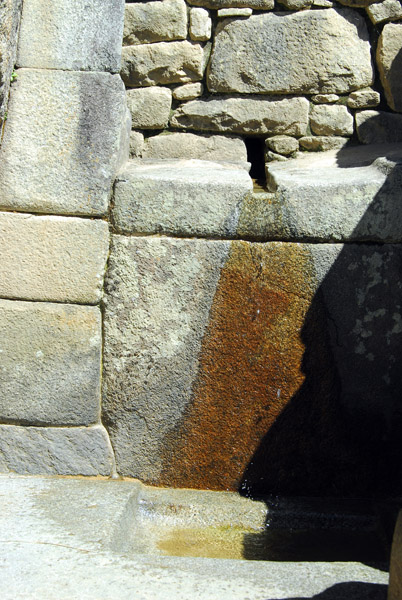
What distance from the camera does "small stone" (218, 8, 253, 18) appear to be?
3271mm

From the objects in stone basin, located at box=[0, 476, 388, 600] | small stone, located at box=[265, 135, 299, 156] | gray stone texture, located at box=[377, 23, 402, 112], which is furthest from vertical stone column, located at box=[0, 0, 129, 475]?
gray stone texture, located at box=[377, 23, 402, 112]

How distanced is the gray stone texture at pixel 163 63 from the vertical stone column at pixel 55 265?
68 centimetres

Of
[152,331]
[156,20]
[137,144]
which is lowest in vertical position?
[152,331]

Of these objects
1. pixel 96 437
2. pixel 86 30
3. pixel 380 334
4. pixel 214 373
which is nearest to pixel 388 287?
pixel 380 334

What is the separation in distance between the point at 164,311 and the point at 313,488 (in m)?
0.95

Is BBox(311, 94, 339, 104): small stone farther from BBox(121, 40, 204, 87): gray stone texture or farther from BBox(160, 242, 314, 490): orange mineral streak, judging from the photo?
BBox(160, 242, 314, 490): orange mineral streak

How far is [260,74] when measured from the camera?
3295 millimetres

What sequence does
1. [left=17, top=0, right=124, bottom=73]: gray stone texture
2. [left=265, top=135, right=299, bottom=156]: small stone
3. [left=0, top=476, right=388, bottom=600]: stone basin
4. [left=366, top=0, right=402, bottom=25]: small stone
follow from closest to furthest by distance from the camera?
[left=0, top=476, right=388, bottom=600]: stone basin → [left=17, top=0, right=124, bottom=73]: gray stone texture → [left=366, top=0, right=402, bottom=25]: small stone → [left=265, top=135, right=299, bottom=156]: small stone

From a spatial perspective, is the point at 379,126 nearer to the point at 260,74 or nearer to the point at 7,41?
the point at 260,74

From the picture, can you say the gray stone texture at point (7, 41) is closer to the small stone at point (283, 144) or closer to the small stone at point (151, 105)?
the small stone at point (151, 105)

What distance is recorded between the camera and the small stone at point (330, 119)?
335cm

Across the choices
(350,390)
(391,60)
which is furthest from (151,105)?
(350,390)

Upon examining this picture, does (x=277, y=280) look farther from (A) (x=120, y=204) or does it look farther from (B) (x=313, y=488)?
(B) (x=313, y=488)

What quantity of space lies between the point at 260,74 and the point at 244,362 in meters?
1.54
